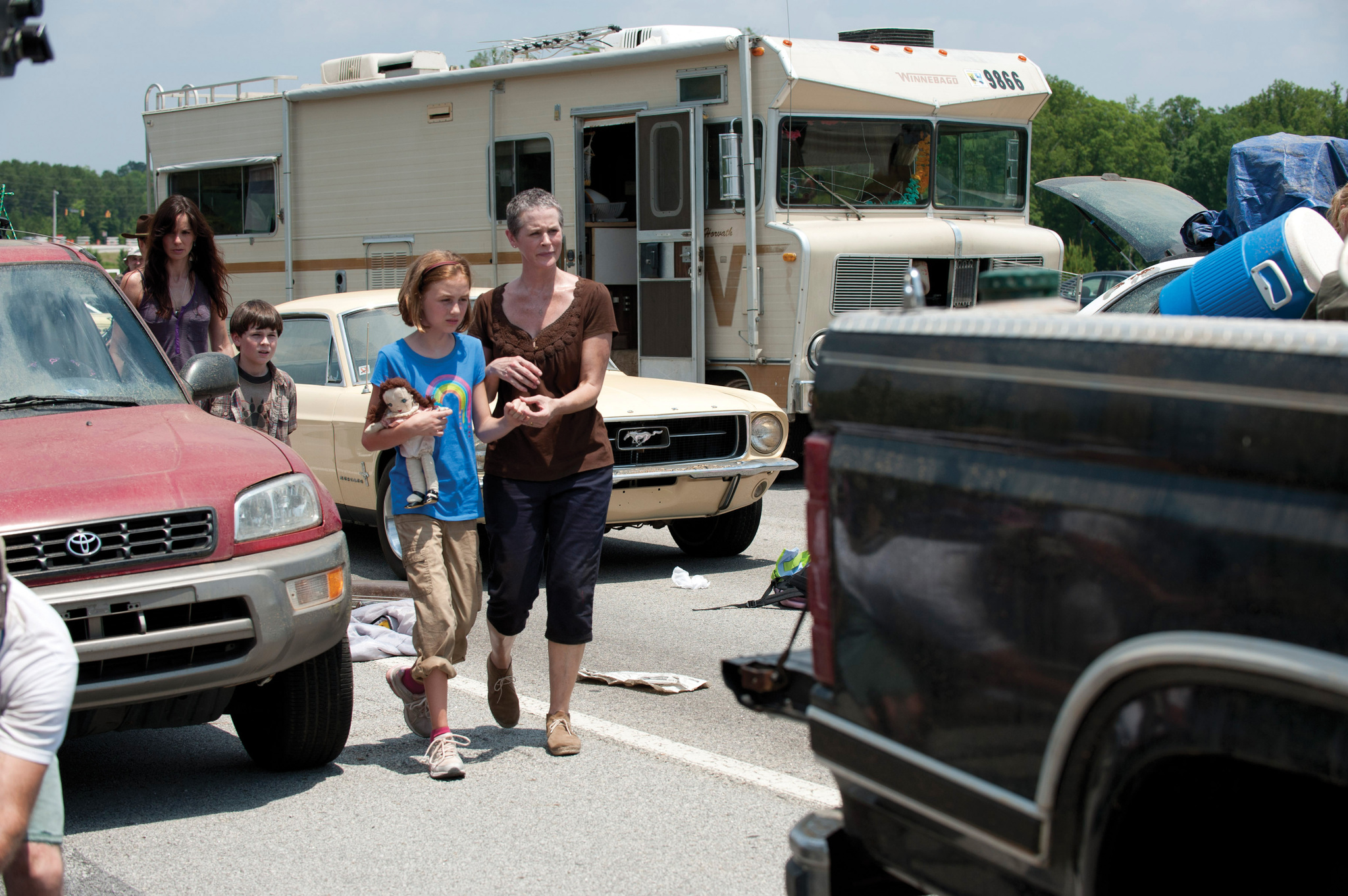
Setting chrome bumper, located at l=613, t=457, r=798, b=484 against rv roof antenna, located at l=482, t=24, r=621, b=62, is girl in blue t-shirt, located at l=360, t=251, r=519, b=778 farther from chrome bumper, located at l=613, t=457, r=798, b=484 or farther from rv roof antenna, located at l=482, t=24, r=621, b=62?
rv roof antenna, located at l=482, t=24, r=621, b=62

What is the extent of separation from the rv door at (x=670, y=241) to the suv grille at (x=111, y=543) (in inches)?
299

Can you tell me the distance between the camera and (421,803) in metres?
4.41

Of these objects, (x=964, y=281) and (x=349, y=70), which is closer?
(x=964, y=281)

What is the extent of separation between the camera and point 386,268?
1375 cm

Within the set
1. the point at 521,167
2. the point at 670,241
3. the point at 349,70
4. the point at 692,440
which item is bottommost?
the point at 692,440

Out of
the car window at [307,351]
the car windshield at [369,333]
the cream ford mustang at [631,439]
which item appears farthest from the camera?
the car window at [307,351]

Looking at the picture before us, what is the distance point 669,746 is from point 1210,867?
2983 mm

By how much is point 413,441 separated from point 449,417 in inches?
5.9

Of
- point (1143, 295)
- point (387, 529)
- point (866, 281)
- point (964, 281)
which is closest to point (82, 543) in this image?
point (387, 529)

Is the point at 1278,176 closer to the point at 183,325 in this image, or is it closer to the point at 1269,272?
the point at 183,325

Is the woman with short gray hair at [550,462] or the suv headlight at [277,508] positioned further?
the woman with short gray hair at [550,462]

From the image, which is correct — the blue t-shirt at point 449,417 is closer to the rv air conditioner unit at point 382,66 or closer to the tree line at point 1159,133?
the rv air conditioner unit at point 382,66

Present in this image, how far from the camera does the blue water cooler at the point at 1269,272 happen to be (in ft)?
10.6

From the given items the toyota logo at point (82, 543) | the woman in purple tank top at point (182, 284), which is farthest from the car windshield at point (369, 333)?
the toyota logo at point (82, 543)
